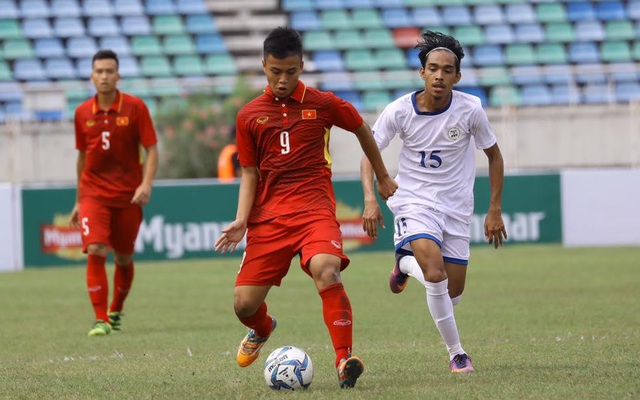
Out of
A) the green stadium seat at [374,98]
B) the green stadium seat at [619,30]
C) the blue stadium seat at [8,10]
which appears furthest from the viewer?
the green stadium seat at [619,30]

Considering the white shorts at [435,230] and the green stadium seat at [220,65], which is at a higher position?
the green stadium seat at [220,65]

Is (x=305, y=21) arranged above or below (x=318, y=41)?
above

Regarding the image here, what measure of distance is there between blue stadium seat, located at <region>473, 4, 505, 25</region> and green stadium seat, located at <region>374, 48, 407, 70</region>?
248 cm

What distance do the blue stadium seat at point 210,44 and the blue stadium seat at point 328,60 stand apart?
2.37 m

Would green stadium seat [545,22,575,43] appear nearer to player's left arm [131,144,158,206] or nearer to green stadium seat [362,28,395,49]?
green stadium seat [362,28,395,49]

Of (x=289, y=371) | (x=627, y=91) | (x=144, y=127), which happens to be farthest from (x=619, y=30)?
(x=289, y=371)

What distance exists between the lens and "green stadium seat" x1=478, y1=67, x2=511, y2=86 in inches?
959

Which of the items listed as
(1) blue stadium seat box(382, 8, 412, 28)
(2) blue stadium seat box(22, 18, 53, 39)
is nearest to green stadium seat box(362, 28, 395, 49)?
(1) blue stadium seat box(382, 8, 412, 28)

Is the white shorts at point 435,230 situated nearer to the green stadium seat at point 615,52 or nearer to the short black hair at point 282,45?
the short black hair at point 282,45

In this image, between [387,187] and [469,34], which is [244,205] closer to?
[387,187]

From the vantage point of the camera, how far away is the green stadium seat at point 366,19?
102 ft

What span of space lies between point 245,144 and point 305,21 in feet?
80.0

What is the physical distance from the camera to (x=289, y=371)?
642 centimetres

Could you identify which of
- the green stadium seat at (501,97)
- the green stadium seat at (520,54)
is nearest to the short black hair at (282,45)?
the green stadium seat at (501,97)
